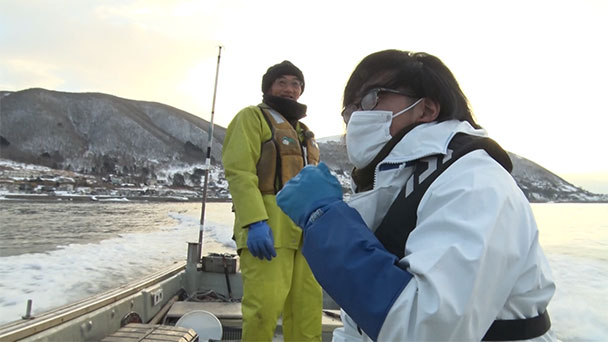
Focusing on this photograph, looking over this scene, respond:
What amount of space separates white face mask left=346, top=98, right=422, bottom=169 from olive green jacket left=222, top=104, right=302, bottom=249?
1.32m

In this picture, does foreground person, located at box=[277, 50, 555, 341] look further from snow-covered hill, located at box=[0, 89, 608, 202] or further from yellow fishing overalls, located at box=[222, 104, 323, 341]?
snow-covered hill, located at box=[0, 89, 608, 202]

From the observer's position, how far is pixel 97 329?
285cm

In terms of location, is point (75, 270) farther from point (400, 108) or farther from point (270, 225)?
point (400, 108)

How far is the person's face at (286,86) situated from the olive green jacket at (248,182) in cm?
28

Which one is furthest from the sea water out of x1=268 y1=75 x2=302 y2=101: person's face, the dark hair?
the dark hair

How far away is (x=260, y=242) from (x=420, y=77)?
58.1 inches

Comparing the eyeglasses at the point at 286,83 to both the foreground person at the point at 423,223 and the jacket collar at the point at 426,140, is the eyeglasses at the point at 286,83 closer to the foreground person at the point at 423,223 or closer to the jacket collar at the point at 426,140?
the foreground person at the point at 423,223

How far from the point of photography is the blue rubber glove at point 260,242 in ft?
7.76

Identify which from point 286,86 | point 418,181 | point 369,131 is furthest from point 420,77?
point 286,86

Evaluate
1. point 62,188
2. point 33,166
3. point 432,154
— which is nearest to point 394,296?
point 432,154

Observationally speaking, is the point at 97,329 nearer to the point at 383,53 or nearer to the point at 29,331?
the point at 29,331

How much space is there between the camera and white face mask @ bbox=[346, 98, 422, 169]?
1179mm

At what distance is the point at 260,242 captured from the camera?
7.74 ft

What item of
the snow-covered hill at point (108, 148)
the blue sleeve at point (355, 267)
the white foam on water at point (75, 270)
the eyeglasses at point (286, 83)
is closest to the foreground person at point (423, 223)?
the blue sleeve at point (355, 267)
